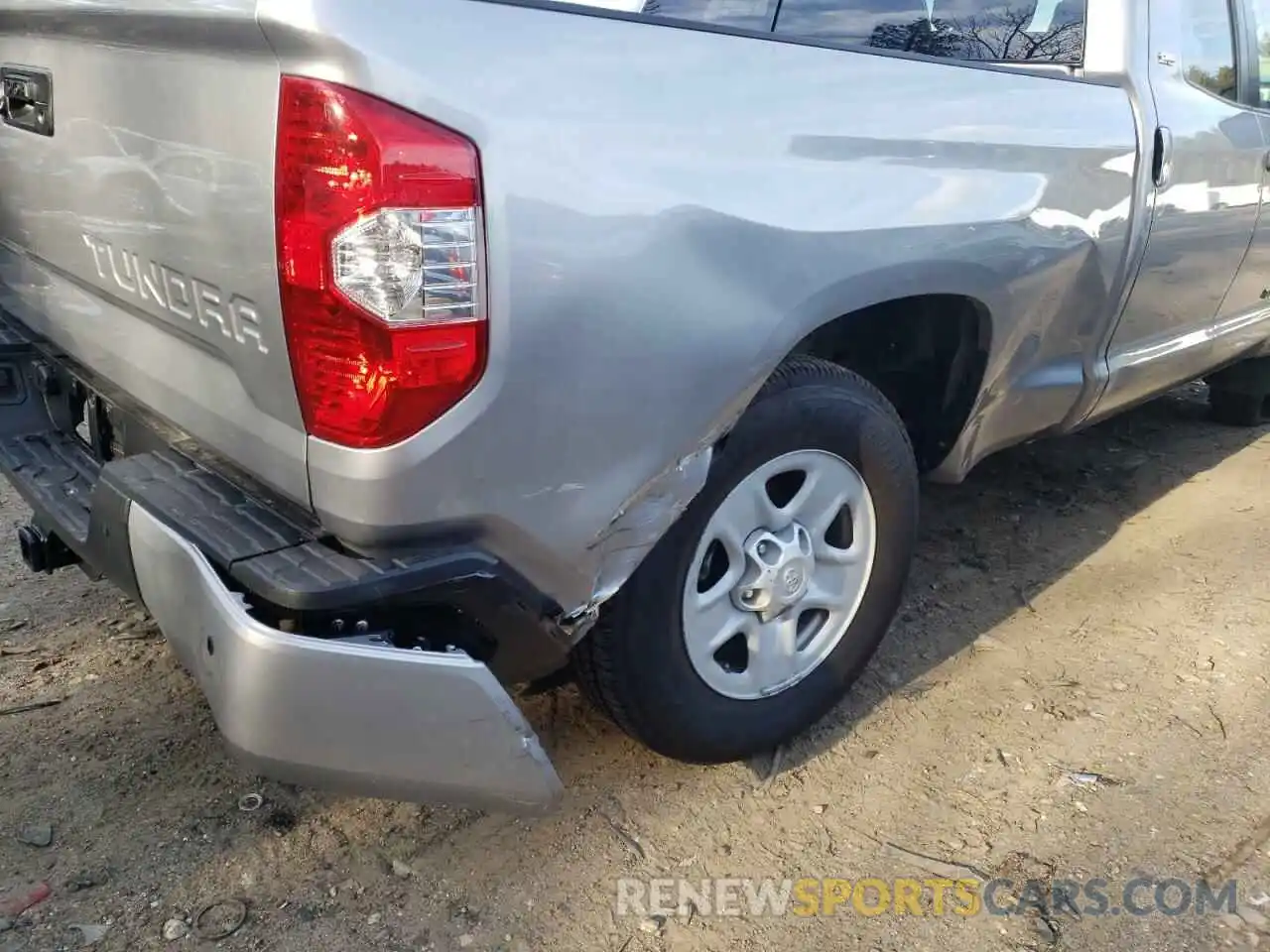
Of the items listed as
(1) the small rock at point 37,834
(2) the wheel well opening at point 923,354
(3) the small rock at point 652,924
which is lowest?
(1) the small rock at point 37,834

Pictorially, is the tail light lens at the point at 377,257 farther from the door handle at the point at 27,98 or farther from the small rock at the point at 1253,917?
the small rock at the point at 1253,917

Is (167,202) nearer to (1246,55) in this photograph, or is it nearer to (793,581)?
(793,581)

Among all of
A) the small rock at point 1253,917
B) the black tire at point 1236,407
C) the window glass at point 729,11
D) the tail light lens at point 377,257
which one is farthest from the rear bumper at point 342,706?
the black tire at point 1236,407

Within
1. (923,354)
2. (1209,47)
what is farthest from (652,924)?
(1209,47)

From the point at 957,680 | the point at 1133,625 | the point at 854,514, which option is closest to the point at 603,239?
the point at 854,514

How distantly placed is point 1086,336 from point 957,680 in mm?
972

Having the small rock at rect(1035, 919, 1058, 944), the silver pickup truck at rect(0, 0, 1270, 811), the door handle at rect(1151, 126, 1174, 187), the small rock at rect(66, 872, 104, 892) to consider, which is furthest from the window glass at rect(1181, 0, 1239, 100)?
the small rock at rect(66, 872, 104, 892)

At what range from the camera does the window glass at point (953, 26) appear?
2.72 metres

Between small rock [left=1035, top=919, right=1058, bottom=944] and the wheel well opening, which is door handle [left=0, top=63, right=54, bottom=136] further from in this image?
small rock [left=1035, top=919, right=1058, bottom=944]

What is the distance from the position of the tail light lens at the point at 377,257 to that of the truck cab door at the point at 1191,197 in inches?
82.7

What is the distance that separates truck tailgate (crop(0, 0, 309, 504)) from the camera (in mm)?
1610

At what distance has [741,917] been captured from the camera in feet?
6.95

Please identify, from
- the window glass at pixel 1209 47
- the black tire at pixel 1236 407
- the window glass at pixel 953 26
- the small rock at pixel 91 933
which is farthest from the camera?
the black tire at pixel 1236 407

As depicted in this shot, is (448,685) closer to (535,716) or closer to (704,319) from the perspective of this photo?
(704,319)
